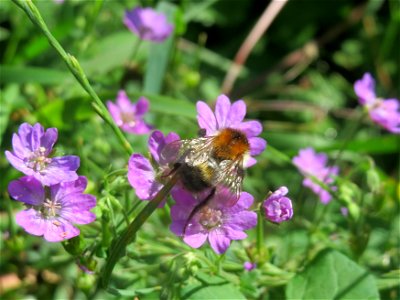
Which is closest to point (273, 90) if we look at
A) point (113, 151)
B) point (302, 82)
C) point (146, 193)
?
point (302, 82)

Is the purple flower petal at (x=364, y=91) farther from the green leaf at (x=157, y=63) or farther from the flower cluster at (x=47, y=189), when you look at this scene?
the flower cluster at (x=47, y=189)

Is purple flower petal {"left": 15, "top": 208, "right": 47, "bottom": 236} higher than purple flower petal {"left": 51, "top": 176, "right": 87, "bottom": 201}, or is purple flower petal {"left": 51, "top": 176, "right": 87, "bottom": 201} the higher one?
purple flower petal {"left": 51, "top": 176, "right": 87, "bottom": 201}

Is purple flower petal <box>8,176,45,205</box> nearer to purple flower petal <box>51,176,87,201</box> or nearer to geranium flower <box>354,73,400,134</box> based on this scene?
purple flower petal <box>51,176,87,201</box>

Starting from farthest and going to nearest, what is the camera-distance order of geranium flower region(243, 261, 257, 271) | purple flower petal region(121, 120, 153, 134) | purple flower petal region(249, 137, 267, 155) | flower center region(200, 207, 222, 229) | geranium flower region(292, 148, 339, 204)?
geranium flower region(292, 148, 339, 204) < purple flower petal region(121, 120, 153, 134) < geranium flower region(243, 261, 257, 271) < purple flower petal region(249, 137, 267, 155) < flower center region(200, 207, 222, 229)

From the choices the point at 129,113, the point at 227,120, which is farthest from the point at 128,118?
the point at 227,120

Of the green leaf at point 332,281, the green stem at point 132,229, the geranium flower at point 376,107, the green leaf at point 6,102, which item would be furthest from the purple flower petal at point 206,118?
the green leaf at point 6,102

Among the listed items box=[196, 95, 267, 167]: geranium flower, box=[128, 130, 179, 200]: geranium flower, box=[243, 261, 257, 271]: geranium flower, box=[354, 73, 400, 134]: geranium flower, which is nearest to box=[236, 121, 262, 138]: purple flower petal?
box=[196, 95, 267, 167]: geranium flower

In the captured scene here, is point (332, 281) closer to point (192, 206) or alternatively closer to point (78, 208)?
point (192, 206)
